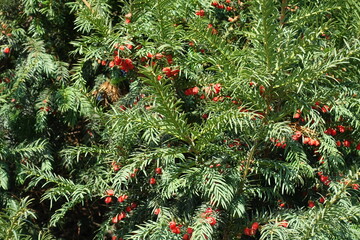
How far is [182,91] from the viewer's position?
2078 millimetres

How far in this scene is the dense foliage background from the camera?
5.14 feet

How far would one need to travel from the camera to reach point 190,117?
2115 millimetres

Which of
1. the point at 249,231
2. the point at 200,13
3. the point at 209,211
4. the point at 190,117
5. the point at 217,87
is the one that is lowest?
the point at 249,231

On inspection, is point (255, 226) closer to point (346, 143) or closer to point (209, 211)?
point (209, 211)

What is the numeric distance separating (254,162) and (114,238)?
81 centimetres

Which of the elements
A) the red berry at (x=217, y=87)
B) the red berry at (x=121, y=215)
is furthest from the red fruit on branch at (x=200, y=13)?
the red berry at (x=121, y=215)

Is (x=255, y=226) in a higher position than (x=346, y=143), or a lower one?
lower

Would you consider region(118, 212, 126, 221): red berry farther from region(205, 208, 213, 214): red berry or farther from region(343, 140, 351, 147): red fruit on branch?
region(343, 140, 351, 147): red fruit on branch

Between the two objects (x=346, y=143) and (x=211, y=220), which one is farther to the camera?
(x=346, y=143)

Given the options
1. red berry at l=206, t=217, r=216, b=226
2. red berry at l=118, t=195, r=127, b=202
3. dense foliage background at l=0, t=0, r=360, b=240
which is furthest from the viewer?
red berry at l=118, t=195, r=127, b=202

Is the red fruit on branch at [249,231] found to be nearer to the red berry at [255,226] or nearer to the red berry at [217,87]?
the red berry at [255,226]

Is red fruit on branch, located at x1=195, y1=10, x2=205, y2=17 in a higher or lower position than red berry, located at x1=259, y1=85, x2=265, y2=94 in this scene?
higher

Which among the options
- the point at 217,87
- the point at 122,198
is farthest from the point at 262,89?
the point at 122,198

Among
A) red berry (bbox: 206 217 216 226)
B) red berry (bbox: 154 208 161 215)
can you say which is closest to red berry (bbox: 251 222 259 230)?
red berry (bbox: 206 217 216 226)
